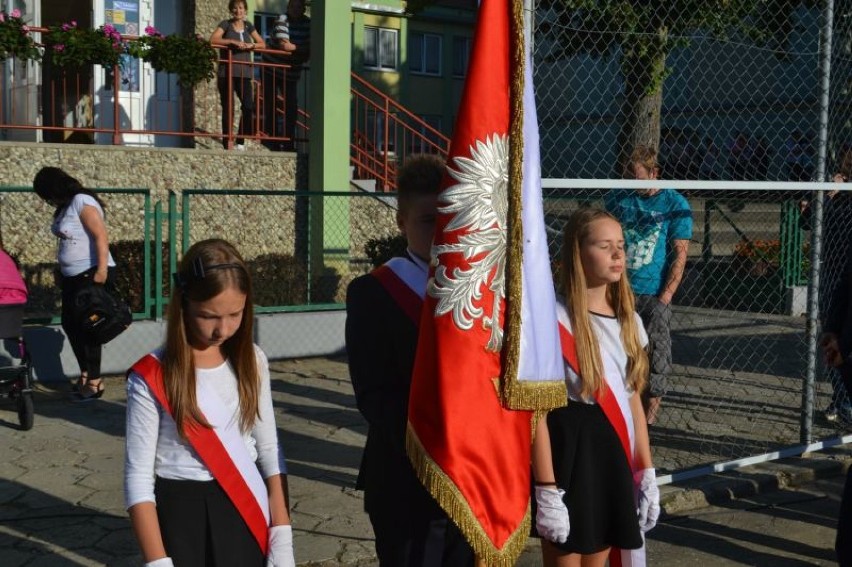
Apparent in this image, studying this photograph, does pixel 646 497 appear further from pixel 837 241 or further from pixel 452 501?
pixel 837 241

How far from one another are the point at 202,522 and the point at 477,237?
1105mm

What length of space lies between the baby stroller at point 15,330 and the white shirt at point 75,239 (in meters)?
0.63

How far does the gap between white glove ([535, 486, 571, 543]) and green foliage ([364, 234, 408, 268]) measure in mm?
8110

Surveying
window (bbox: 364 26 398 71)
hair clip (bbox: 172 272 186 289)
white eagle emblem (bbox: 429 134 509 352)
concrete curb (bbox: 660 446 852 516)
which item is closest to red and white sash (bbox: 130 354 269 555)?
hair clip (bbox: 172 272 186 289)

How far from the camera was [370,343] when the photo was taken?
9.87 feet

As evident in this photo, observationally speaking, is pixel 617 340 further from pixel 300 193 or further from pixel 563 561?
pixel 300 193

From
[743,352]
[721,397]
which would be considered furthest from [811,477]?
[743,352]

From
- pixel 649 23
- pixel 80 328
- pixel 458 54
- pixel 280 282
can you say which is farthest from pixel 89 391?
pixel 458 54

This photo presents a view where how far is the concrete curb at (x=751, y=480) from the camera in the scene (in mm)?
6066

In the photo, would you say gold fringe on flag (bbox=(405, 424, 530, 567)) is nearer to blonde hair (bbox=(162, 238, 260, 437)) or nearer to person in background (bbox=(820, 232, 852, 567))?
blonde hair (bbox=(162, 238, 260, 437))

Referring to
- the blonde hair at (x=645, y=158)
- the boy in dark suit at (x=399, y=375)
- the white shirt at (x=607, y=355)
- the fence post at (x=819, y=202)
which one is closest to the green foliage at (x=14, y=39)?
the blonde hair at (x=645, y=158)

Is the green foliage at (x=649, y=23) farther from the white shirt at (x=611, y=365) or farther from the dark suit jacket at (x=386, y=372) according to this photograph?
the dark suit jacket at (x=386, y=372)

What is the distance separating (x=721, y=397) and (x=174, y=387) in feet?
22.2

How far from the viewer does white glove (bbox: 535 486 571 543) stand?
332 centimetres
